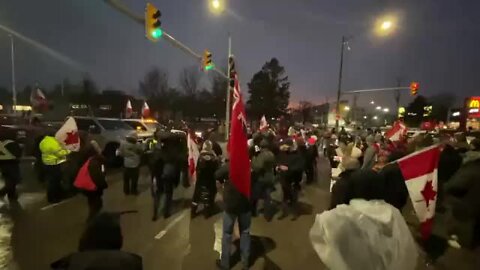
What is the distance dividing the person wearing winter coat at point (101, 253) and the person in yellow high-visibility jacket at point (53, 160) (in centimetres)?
730

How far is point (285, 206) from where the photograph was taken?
9.92 metres

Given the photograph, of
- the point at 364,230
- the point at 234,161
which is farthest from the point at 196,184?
the point at 364,230

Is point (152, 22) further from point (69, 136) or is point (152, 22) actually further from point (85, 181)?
point (85, 181)

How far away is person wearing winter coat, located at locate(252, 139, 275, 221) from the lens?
8422 millimetres

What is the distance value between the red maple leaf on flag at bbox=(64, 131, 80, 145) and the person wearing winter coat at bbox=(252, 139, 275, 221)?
161 inches

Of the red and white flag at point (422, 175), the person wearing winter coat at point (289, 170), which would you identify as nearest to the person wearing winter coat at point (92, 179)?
the person wearing winter coat at point (289, 170)

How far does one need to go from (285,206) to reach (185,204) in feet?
8.16

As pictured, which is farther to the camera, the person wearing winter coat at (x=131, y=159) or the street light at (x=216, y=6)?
the street light at (x=216, y=6)

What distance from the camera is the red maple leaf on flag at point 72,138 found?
30.3 ft

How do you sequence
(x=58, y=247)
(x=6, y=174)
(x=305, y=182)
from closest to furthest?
(x=58, y=247)
(x=6, y=174)
(x=305, y=182)

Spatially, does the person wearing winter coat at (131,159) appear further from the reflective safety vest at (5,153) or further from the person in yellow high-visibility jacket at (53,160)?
the reflective safety vest at (5,153)

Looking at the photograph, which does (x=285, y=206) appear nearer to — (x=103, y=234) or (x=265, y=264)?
(x=265, y=264)

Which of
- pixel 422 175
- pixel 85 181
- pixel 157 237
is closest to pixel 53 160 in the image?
pixel 85 181

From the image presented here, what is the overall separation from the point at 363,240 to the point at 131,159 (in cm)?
839
